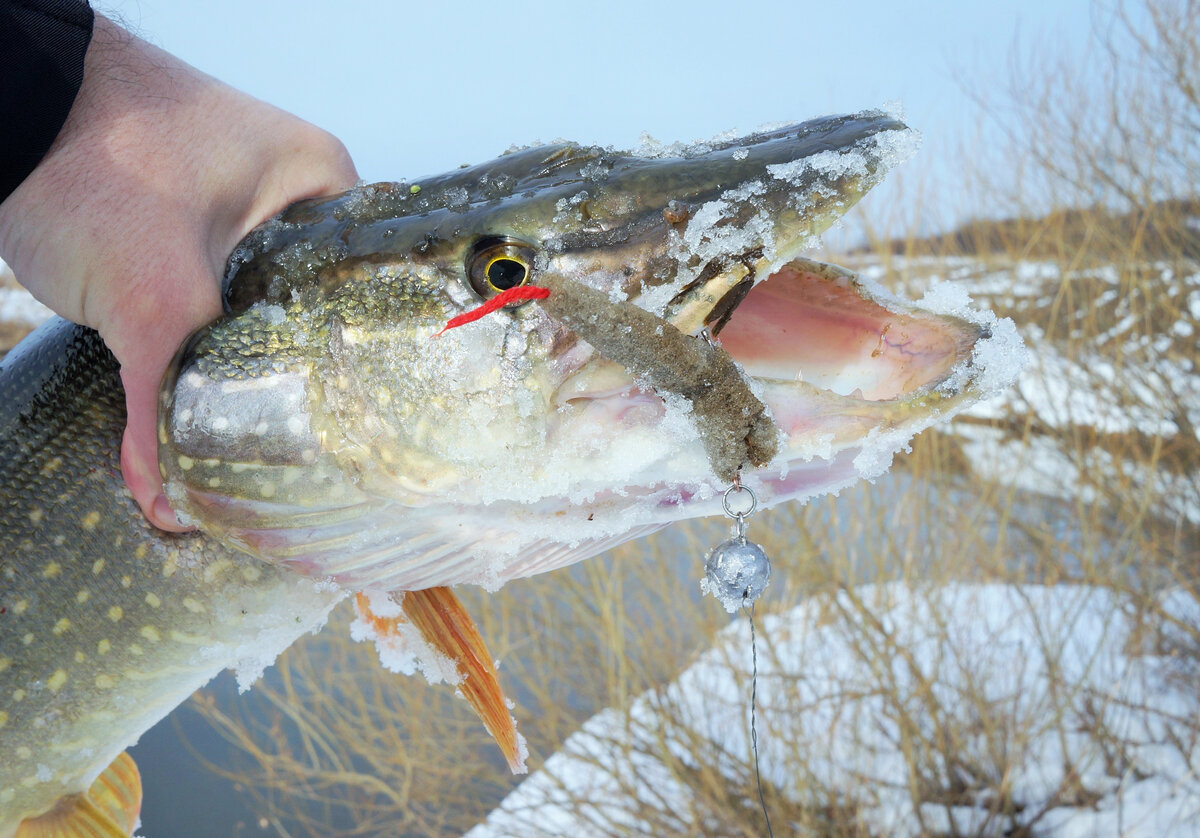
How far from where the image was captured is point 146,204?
2.67ft

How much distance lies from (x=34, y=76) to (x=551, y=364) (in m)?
0.64

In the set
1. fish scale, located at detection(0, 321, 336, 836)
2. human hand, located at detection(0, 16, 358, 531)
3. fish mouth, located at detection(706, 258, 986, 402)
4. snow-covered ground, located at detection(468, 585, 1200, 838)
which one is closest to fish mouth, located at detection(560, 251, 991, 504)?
fish mouth, located at detection(706, 258, 986, 402)

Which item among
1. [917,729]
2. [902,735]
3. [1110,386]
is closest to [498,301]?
[902,735]

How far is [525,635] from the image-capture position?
4137 mm

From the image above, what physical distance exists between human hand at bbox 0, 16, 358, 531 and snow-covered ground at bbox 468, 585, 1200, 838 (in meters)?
3.09

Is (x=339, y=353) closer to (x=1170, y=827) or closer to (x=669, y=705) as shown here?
(x=669, y=705)

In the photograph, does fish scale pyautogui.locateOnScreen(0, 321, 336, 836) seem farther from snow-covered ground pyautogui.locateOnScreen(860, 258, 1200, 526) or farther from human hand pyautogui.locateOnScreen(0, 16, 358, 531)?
snow-covered ground pyautogui.locateOnScreen(860, 258, 1200, 526)

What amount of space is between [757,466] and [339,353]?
1.35ft

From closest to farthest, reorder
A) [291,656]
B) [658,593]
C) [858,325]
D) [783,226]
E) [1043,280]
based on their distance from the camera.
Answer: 1. [783,226]
2. [858,325]
3. [658,593]
4. [291,656]
5. [1043,280]

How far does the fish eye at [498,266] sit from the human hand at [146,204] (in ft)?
1.00

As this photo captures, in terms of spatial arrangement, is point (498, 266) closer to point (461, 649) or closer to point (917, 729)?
point (461, 649)

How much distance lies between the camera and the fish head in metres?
0.66

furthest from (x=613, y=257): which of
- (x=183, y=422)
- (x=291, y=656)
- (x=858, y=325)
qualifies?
(x=291, y=656)

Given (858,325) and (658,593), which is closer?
(858,325)
